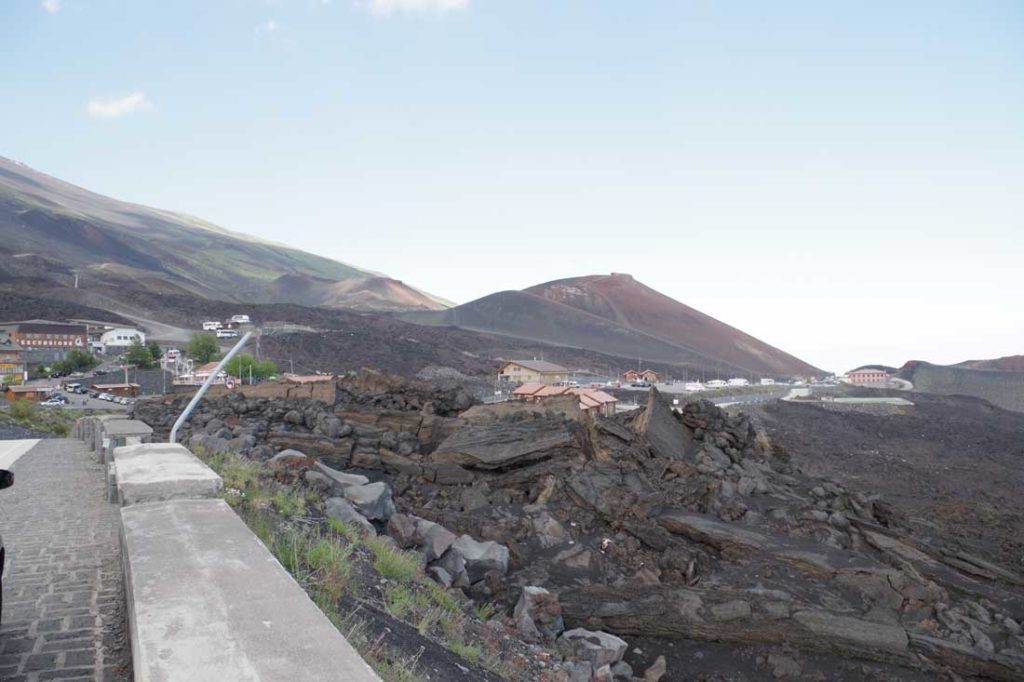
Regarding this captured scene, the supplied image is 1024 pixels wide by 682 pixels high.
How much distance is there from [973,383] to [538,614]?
112m

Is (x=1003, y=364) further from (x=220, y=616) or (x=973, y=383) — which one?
(x=220, y=616)

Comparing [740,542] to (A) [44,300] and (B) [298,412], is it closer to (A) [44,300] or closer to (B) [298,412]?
(B) [298,412]

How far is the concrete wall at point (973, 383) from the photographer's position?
9231 cm

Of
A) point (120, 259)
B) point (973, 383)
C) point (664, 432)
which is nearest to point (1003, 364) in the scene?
point (973, 383)

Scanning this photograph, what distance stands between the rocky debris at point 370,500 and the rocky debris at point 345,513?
633 mm

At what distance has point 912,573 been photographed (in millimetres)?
11414

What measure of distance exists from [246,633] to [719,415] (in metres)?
16.3

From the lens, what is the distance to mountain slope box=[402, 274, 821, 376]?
124 meters

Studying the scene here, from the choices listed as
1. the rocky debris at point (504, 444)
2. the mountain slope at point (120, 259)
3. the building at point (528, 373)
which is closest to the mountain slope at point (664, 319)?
the mountain slope at point (120, 259)

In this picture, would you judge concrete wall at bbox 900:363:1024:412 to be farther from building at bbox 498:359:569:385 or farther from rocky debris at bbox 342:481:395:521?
rocky debris at bbox 342:481:395:521

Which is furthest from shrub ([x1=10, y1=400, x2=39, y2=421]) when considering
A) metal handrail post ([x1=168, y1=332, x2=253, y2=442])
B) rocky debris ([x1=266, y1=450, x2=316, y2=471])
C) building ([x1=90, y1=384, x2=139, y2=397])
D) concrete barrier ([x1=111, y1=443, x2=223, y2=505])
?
building ([x1=90, y1=384, x2=139, y2=397])

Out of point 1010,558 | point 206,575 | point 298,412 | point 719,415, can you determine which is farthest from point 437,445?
point 1010,558

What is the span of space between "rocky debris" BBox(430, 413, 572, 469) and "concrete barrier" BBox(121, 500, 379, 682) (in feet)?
35.0

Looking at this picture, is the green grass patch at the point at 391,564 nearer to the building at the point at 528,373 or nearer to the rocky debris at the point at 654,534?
the rocky debris at the point at 654,534
